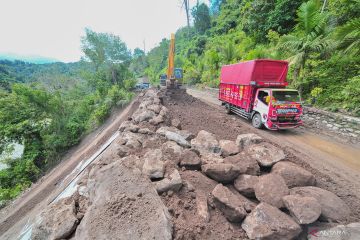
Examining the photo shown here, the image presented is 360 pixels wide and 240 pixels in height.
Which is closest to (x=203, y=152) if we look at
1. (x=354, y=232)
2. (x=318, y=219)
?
(x=318, y=219)

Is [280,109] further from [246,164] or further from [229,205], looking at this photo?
[229,205]

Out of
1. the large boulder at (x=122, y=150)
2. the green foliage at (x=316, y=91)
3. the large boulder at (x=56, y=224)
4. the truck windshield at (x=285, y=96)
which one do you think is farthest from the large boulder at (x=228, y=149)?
the green foliage at (x=316, y=91)

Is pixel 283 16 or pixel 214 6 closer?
pixel 283 16

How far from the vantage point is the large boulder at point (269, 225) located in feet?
6.39

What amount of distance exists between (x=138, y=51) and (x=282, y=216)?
282 ft

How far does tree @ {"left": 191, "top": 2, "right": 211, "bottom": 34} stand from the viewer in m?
37.8

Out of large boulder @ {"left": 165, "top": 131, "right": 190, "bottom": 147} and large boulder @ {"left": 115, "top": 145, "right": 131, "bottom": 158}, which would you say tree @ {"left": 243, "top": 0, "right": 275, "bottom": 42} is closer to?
large boulder @ {"left": 165, "top": 131, "right": 190, "bottom": 147}

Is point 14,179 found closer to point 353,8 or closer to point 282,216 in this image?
point 282,216

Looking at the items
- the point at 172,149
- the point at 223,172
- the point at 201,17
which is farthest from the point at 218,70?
the point at 201,17

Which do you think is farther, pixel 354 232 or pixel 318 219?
pixel 318 219

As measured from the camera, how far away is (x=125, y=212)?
2.01 meters

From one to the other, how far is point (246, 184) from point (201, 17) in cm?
4356

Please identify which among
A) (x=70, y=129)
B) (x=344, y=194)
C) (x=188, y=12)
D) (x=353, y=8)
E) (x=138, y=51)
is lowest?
(x=70, y=129)

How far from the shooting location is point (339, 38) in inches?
288
